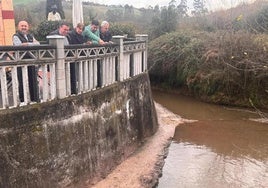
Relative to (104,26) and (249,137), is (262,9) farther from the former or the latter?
(104,26)

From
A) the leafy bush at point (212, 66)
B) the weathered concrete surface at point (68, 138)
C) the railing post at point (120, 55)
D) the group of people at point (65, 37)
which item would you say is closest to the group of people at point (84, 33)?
the group of people at point (65, 37)

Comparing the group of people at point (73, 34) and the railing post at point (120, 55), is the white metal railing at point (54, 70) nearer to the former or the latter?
the railing post at point (120, 55)

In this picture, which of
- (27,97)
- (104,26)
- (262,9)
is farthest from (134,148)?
(262,9)

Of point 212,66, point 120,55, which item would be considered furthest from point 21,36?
point 212,66

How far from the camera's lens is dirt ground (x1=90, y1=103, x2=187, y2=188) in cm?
956

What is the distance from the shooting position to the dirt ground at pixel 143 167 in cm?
956

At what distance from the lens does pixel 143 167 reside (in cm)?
1077

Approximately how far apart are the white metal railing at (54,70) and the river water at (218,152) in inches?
138

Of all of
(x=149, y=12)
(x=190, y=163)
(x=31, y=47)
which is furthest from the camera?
(x=149, y=12)

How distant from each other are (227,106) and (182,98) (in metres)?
3.29

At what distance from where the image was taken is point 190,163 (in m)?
11.9

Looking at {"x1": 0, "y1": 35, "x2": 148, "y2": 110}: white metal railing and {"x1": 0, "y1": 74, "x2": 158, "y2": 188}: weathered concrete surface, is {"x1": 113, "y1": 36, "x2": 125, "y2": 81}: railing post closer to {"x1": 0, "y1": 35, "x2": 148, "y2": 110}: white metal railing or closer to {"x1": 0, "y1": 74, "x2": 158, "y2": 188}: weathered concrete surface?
{"x1": 0, "y1": 35, "x2": 148, "y2": 110}: white metal railing

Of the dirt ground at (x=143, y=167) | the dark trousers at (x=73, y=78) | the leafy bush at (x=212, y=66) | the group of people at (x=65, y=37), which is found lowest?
the dirt ground at (x=143, y=167)

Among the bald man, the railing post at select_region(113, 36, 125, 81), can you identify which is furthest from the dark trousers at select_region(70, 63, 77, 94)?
the railing post at select_region(113, 36, 125, 81)
